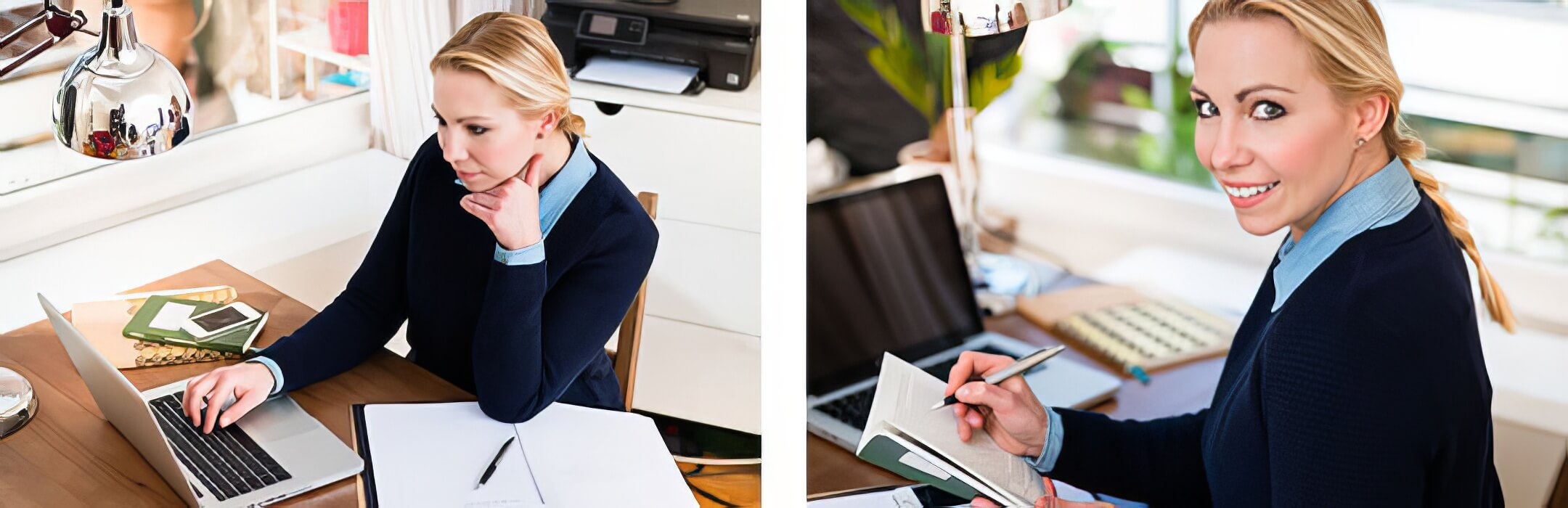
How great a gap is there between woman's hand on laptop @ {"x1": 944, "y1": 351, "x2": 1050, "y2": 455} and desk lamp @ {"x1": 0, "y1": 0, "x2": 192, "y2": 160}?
101 cm

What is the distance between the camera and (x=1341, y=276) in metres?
1.21

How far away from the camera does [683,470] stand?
5.55 ft

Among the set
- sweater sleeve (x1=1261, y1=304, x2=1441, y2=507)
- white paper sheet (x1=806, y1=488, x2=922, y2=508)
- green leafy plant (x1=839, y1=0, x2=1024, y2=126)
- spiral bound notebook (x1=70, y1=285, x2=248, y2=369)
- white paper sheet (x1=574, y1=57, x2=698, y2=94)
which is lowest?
white paper sheet (x1=806, y1=488, x2=922, y2=508)

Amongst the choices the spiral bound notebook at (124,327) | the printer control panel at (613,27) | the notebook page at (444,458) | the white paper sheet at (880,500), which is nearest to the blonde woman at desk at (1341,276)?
the white paper sheet at (880,500)

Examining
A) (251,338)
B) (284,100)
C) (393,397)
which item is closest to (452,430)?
(393,397)

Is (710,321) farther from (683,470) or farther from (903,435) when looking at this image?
(903,435)

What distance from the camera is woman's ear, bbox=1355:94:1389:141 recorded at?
1.19 m

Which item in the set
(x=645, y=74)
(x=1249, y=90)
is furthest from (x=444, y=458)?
(x=1249, y=90)

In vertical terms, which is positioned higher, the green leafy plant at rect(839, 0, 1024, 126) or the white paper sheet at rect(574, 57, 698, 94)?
the green leafy plant at rect(839, 0, 1024, 126)

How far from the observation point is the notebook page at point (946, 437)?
1.49 meters

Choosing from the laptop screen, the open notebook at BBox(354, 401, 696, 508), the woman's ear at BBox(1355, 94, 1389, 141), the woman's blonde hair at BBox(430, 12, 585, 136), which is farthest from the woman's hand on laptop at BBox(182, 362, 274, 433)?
the woman's ear at BBox(1355, 94, 1389, 141)

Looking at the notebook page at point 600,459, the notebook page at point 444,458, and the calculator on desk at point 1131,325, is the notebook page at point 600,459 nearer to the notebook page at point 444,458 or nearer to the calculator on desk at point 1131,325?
the notebook page at point 444,458

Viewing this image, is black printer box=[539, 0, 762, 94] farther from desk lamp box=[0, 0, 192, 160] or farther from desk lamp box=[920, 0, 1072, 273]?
desk lamp box=[0, 0, 192, 160]

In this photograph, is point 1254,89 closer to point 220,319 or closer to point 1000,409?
point 1000,409
